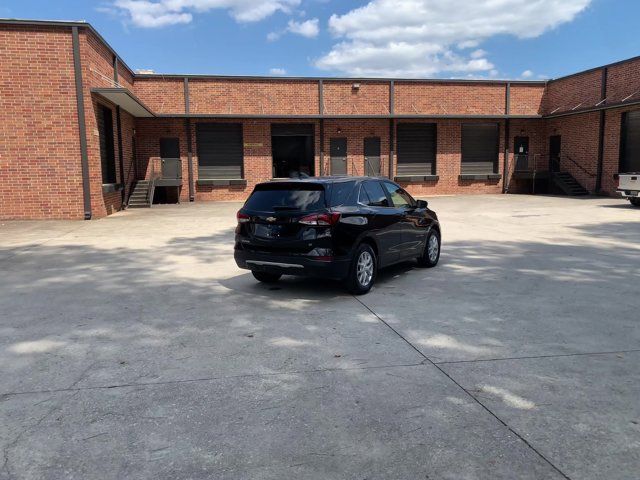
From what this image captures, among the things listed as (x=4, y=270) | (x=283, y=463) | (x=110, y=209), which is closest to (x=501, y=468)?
(x=283, y=463)

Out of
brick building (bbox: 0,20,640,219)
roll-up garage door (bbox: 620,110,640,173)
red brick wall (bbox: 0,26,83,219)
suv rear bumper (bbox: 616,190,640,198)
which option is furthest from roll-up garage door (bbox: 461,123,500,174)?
red brick wall (bbox: 0,26,83,219)

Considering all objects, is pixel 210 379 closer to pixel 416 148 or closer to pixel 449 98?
pixel 416 148

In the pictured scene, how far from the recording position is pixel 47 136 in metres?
15.8

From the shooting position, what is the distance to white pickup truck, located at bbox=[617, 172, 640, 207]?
719 inches

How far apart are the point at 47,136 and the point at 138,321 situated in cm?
1251

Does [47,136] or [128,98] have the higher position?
[128,98]

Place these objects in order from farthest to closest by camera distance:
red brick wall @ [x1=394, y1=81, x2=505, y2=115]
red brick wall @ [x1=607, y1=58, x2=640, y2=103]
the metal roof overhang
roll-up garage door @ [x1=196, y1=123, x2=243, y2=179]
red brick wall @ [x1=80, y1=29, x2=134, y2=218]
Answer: red brick wall @ [x1=394, y1=81, x2=505, y2=115] → roll-up garage door @ [x1=196, y1=123, x2=243, y2=179] → red brick wall @ [x1=607, y1=58, x2=640, y2=103] → the metal roof overhang → red brick wall @ [x1=80, y1=29, x2=134, y2=218]

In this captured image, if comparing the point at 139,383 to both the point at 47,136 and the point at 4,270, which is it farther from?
the point at 47,136

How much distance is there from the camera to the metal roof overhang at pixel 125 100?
54.2 ft

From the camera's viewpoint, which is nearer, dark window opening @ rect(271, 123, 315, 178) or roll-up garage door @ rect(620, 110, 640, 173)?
roll-up garage door @ rect(620, 110, 640, 173)

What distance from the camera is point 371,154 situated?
26812 mm

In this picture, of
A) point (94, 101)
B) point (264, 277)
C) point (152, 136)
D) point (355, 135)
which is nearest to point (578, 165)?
point (355, 135)

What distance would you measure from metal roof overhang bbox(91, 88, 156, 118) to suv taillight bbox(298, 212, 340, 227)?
41.3ft

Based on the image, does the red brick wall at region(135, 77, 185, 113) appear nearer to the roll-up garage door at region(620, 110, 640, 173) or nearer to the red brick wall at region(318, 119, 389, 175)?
the red brick wall at region(318, 119, 389, 175)
